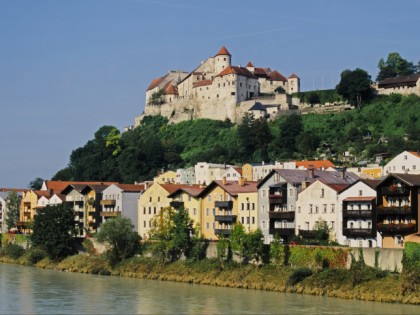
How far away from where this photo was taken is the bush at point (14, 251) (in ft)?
236

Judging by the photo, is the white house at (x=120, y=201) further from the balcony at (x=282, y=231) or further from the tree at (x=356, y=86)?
the tree at (x=356, y=86)

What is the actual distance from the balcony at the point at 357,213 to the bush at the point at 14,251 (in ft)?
99.7

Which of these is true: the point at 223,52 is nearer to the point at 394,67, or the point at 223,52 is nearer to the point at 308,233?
the point at 394,67

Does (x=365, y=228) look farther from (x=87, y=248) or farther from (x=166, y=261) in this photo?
(x=87, y=248)

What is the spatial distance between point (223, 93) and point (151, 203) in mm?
58561

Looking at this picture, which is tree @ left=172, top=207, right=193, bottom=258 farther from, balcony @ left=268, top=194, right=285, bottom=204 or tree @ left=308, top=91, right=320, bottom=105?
tree @ left=308, top=91, right=320, bottom=105

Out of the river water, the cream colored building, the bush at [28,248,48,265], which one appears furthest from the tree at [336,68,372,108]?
the river water

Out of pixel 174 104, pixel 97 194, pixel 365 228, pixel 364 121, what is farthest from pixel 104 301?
pixel 174 104

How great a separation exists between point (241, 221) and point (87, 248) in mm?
12841

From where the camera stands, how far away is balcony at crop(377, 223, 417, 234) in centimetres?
4856

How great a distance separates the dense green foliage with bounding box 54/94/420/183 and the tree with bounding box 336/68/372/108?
173cm

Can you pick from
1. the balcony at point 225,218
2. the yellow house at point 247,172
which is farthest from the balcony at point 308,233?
the yellow house at point 247,172

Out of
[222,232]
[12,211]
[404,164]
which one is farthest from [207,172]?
[222,232]

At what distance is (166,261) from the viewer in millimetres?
57812
